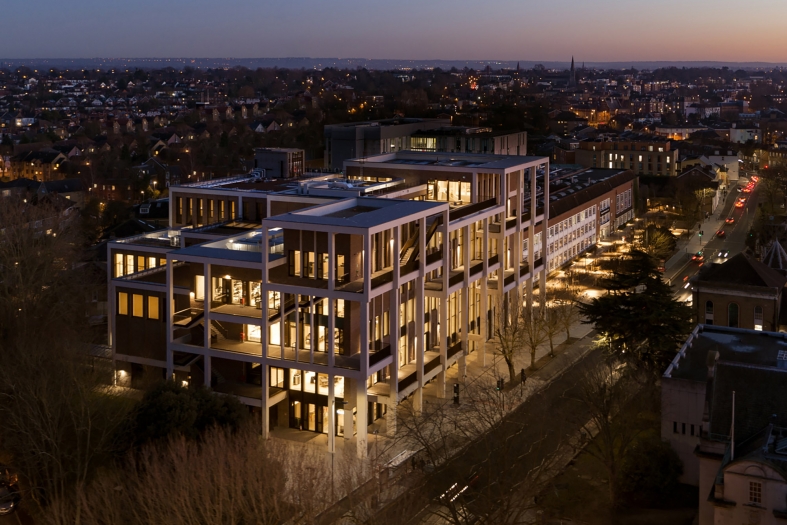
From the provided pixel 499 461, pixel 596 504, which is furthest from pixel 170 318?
pixel 596 504

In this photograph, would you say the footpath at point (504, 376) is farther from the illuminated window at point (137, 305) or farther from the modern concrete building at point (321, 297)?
the illuminated window at point (137, 305)

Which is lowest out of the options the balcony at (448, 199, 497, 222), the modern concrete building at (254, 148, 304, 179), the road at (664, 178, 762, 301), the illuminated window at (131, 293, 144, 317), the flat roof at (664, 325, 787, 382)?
the road at (664, 178, 762, 301)

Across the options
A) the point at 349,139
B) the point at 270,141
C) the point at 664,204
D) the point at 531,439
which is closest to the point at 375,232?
the point at 531,439

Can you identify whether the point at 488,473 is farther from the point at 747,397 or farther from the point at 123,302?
the point at 123,302

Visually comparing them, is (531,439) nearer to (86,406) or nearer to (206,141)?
(86,406)

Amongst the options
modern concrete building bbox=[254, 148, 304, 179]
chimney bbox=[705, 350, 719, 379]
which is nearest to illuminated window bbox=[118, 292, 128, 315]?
modern concrete building bbox=[254, 148, 304, 179]

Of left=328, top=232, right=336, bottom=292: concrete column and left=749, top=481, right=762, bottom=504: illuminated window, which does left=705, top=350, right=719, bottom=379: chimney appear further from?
left=328, top=232, right=336, bottom=292: concrete column

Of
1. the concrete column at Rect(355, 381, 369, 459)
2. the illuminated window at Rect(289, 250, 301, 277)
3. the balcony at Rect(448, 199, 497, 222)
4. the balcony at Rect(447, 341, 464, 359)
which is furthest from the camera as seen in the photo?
the balcony at Rect(448, 199, 497, 222)
